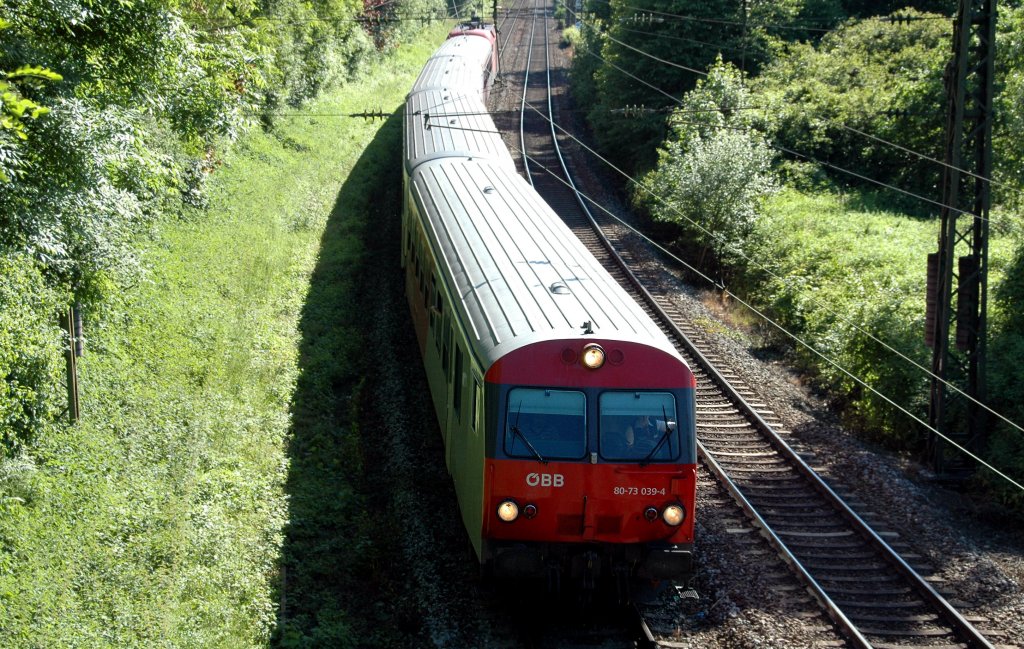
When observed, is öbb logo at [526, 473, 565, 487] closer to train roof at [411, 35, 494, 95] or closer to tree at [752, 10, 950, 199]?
train roof at [411, 35, 494, 95]

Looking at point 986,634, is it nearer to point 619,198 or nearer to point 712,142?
point 712,142

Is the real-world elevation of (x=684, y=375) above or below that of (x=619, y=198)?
below

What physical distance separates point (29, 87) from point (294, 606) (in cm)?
599

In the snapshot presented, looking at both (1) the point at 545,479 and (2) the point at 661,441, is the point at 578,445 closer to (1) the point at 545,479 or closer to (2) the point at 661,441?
(1) the point at 545,479

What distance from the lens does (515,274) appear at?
35.0 feet

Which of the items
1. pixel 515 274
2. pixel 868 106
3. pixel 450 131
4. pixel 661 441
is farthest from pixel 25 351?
pixel 868 106

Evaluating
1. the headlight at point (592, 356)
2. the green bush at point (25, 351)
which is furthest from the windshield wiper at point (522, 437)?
the green bush at point (25, 351)

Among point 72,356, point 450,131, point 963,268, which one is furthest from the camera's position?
point 450,131

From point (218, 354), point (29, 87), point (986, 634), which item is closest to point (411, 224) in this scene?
point (218, 354)

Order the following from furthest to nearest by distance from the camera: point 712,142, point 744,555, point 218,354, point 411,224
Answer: point 712,142 → point 411,224 → point 218,354 → point 744,555

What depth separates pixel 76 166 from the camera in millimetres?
9703

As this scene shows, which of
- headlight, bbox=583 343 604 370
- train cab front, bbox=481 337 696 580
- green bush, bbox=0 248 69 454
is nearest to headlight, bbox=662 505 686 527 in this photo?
train cab front, bbox=481 337 696 580

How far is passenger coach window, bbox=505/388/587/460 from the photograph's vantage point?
868 cm

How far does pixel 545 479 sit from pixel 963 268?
29.9 feet
